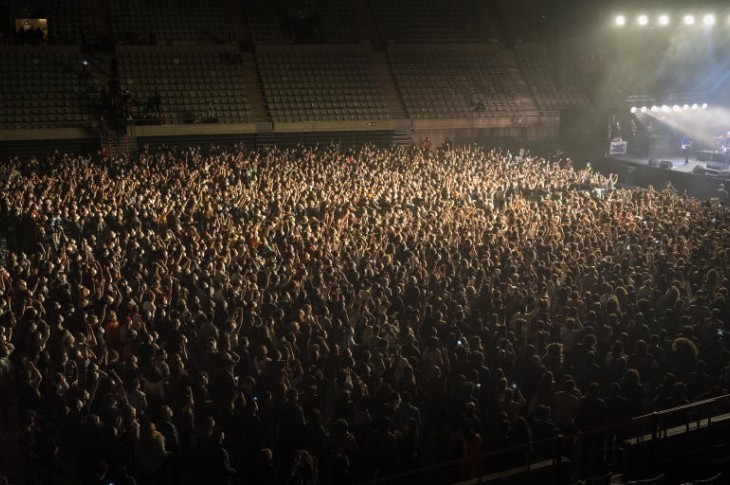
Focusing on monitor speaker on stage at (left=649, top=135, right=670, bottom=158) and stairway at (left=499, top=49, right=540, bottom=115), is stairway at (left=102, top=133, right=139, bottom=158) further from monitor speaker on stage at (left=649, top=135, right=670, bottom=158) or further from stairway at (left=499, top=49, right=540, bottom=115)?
monitor speaker on stage at (left=649, top=135, right=670, bottom=158)

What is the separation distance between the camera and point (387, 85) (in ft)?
100

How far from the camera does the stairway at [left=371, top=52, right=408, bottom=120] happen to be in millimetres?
29453

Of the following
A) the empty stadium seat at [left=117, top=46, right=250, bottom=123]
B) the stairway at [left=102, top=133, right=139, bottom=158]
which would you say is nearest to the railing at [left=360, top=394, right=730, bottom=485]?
the stairway at [left=102, top=133, right=139, bottom=158]

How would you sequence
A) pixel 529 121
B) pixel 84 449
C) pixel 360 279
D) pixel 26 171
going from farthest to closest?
pixel 529 121 → pixel 26 171 → pixel 360 279 → pixel 84 449

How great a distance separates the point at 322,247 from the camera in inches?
536

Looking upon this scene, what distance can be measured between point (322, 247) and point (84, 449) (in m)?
7.05

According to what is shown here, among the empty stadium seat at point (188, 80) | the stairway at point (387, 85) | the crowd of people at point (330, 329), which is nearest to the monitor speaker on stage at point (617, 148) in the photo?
the stairway at point (387, 85)

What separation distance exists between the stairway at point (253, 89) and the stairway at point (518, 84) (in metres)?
11.1

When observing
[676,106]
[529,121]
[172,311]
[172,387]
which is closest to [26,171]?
[172,311]

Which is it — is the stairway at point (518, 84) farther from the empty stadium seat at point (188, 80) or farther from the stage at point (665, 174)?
the empty stadium seat at point (188, 80)

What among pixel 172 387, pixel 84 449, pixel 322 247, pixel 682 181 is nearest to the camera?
pixel 84 449

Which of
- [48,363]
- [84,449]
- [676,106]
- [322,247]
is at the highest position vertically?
[676,106]

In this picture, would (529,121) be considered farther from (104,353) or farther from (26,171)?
(104,353)

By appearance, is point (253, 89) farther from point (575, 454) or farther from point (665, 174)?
point (575, 454)
